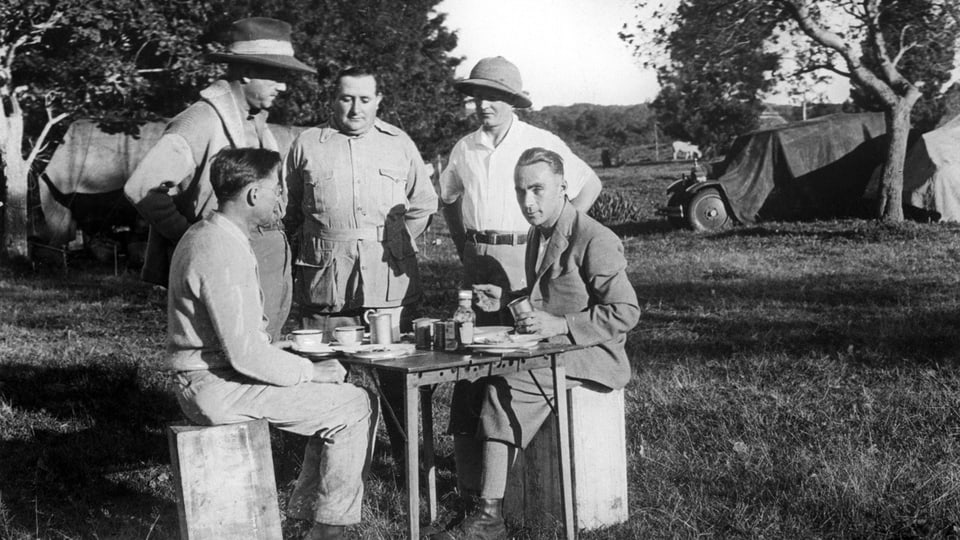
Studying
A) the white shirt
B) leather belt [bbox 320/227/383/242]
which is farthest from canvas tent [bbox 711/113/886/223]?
leather belt [bbox 320/227/383/242]

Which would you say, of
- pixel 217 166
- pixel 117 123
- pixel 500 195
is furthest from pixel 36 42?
pixel 217 166

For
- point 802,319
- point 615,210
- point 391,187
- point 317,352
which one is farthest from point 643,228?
point 317,352

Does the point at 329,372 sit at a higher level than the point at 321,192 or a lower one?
lower

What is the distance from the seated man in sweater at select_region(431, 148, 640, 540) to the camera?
394 cm

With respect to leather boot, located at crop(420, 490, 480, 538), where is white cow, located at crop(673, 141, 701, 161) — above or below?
above

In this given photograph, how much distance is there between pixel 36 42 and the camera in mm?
14367

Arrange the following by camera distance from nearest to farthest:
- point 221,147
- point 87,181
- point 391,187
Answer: point 221,147
point 391,187
point 87,181

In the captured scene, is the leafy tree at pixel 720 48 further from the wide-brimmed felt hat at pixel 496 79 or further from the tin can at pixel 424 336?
the tin can at pixel 424 336

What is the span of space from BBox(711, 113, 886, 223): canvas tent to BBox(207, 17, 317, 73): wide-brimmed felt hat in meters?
15.9

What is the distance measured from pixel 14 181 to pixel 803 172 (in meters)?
14.9

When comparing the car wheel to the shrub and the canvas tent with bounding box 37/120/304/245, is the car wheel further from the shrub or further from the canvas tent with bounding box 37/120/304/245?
the canvas tent with bounding box 37/120/304/245

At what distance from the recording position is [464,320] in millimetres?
3680

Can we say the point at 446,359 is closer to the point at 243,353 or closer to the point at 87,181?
the point at 243,353

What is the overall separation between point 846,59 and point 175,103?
1278 cm
